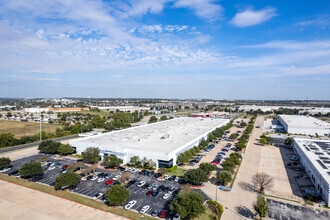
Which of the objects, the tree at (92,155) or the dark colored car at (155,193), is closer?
the dark colored car at (155,193)

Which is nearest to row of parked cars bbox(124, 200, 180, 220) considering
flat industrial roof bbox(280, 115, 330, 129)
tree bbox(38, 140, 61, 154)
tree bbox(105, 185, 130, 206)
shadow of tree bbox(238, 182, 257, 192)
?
tree bbox(105, 185, 130, 206)

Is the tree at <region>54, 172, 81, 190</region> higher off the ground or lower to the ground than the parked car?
higher

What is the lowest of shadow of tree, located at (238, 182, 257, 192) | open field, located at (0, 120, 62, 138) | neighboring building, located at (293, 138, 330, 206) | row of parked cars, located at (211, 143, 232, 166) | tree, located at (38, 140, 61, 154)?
open field, located at (0, 120, 62, 138)

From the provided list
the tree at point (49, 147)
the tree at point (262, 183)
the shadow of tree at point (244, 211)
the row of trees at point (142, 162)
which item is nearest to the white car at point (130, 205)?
the row of trees at point (142, 162)

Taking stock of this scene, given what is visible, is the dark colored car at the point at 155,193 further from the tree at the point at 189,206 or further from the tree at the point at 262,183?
the tree at the point at 262,183

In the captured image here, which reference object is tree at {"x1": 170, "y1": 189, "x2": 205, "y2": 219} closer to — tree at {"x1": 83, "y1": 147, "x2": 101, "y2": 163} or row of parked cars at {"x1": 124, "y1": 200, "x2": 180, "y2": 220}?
row of parked cars at {"x1": 124, "y1": 200, "x2": 180, "y2": 220}
